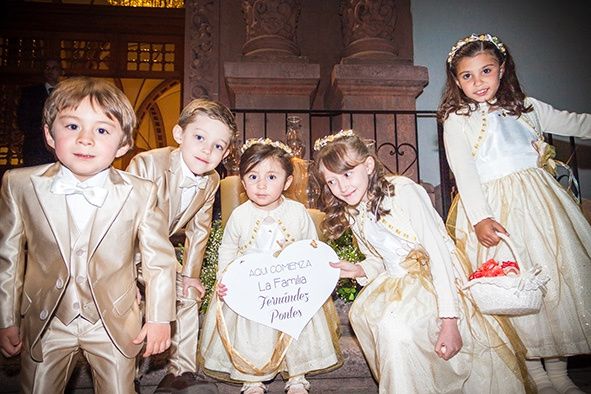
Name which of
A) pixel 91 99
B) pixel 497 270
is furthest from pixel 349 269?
pixel 91 99

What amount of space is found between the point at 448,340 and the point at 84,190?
1.61 metres

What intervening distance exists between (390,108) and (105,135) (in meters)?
4.37

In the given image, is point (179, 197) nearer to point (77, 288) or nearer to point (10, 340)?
point (77, 288)

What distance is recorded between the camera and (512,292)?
178 cm

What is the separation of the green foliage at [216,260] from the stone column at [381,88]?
2.03 m

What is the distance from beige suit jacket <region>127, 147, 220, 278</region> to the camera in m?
2.48

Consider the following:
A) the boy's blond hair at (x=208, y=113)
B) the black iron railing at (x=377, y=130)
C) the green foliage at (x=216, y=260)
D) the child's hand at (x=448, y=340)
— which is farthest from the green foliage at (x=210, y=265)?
the black iron railing at (x=377, y=130)

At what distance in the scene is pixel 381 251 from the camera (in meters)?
2.32

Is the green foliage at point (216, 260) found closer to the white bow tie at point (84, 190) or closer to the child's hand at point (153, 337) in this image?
the child's hand at point (153, 337)

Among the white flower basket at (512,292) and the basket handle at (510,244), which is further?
the basket handle at (510,244)

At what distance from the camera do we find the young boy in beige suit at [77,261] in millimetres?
1684

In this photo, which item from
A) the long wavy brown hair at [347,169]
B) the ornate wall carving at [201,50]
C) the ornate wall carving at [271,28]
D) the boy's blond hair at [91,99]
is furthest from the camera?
the ornate wall carving at [201,50]

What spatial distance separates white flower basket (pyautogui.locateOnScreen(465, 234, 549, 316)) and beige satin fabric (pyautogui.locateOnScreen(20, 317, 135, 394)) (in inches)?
56.4

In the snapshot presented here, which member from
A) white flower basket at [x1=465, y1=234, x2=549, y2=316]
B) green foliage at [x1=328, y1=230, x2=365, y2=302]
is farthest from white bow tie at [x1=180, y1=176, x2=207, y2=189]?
white flower basket at [x1=465, y1=234, x2=549, y2=316]
